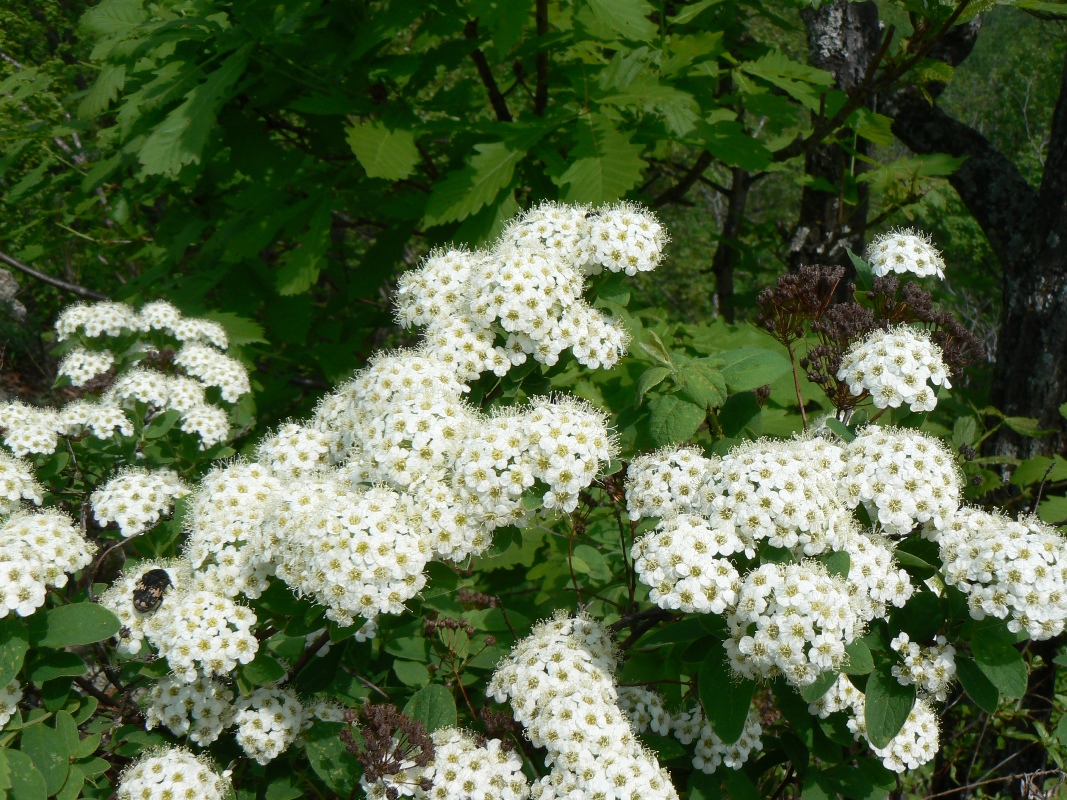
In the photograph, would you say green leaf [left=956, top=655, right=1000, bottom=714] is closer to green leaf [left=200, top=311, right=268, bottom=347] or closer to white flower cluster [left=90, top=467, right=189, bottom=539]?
white flower cluster [left=90, top=467, right=189, bottom=539]

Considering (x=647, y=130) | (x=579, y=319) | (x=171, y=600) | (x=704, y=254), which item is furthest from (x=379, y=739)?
(x=704, y=254)

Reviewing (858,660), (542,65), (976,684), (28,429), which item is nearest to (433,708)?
(858,660)

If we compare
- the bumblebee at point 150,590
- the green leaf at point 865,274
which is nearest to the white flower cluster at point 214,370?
the bumblebee at point 150,590

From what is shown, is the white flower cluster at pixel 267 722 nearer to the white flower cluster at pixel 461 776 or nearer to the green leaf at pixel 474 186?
the white flower cluster at pixel 461 776

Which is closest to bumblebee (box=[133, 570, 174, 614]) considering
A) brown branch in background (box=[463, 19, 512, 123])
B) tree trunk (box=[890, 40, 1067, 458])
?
brown branch in background (box=[463, 19, 512, 123])

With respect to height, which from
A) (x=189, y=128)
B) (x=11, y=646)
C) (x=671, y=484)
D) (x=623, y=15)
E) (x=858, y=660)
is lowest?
(x=11, y=646)

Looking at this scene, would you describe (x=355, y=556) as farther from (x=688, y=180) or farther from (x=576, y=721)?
(x=688, y=180)

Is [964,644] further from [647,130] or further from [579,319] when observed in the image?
[647,130]
